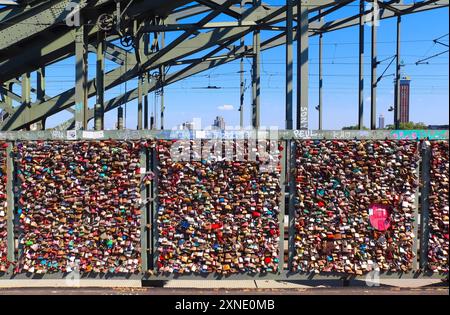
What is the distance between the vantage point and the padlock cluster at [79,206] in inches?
171

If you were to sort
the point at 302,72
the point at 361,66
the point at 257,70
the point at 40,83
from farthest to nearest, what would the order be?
the point at 361,66
the point at 257,70
the point at 40,83
the point at 302,72

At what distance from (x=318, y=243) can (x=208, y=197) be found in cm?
143

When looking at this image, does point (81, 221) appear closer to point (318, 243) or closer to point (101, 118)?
point (318, 243)

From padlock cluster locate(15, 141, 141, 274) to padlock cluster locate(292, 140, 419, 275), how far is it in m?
2.01

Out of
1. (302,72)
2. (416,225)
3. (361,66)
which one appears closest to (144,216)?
(416,225)

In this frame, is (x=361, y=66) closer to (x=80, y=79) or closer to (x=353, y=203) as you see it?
(x=80, y=79)

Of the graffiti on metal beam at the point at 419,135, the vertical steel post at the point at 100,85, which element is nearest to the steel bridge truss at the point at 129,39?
the vertical steel post at the point at 100,85

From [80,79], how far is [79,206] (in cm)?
659

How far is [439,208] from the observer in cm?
439

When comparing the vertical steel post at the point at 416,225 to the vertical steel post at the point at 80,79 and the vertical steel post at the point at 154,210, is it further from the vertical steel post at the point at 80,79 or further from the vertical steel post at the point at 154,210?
the vertical steel post at the point at 80,79

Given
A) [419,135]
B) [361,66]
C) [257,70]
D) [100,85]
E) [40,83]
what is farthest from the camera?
[361,66]

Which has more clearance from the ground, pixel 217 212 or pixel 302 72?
pixel 302 72

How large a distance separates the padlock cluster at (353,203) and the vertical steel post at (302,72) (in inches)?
176

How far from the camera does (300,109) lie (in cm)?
888
